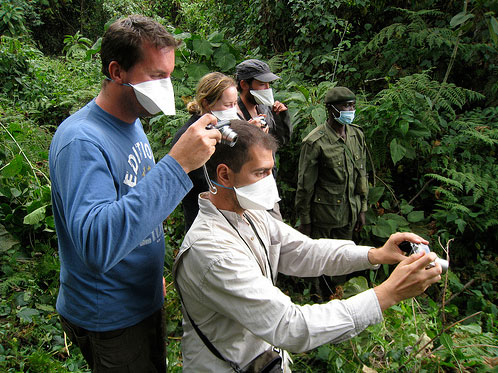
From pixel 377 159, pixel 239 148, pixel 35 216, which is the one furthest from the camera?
pixel 377 159

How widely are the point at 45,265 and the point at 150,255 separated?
8.29 feet

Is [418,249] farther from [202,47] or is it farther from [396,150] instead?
[202,47]

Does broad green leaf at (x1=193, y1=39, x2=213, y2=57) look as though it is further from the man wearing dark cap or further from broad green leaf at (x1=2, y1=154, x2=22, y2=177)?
broad green leaf at (x1=2, y1=154, x2=22, y2=177)

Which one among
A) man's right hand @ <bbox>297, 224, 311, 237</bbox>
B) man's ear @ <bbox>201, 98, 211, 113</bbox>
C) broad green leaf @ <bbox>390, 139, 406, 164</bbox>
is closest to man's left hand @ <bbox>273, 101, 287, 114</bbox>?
man's ear @ <bbox>201, 98, 211, 113</bbox>

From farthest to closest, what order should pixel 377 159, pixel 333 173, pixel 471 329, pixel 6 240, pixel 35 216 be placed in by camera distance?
pixel 377 159 < pixel 333 173 < pixel 6 240 < pixel 35 216 < pixel 471 329

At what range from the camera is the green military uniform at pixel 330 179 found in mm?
3922

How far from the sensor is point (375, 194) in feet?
15.4

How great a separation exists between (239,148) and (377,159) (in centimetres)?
350

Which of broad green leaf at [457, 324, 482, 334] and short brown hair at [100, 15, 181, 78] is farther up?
short brown hair at [100, 15, 181, 78]

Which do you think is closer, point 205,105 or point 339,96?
point 205,105

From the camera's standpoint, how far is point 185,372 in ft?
5.28

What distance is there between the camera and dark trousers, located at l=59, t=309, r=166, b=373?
166 centimetres

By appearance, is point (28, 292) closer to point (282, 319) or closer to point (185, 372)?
point (185, 372)

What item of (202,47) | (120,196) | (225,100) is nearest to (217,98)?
(225,100)
